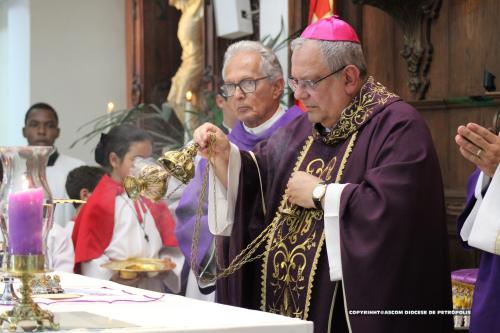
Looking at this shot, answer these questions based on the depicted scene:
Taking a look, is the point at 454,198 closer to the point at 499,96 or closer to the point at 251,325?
the point at 499,96

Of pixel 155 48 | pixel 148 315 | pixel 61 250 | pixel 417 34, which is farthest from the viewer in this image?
pixel 155 48

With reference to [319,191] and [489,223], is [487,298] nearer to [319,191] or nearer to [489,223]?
[489,223]

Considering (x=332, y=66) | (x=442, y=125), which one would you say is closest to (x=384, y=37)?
(x=442, y=125)

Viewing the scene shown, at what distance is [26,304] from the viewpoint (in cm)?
227

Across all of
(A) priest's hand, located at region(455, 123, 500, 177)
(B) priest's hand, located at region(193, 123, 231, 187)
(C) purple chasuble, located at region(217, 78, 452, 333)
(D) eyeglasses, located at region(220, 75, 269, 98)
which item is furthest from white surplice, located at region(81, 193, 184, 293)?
(A) priest's hand, located at region(455, 123, 500, 177)

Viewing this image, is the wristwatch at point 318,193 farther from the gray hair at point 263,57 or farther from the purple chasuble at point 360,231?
the gray hair at point 263,57

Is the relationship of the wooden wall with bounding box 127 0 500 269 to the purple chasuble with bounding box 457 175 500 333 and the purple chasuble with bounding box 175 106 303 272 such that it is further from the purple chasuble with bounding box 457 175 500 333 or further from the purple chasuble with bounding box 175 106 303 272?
the purple chasuble with bounding box 457 175 500 333

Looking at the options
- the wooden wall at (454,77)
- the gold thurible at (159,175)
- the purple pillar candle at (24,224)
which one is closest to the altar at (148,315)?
the purple pillar candle at (24,224)

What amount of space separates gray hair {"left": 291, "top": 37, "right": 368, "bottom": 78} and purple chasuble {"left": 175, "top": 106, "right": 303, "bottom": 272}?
75cm

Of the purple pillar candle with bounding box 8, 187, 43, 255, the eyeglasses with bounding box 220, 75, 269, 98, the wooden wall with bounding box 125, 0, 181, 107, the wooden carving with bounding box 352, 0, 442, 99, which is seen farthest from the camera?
the wooden wall with bounding box 125, 0, 181, 107

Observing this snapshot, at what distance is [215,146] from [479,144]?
1.02m

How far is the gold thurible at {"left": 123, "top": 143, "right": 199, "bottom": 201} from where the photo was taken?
10.6 feet

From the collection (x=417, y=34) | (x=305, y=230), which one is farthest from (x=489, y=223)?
(x=417, y=34)

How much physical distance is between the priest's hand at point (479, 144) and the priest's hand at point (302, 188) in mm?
568
